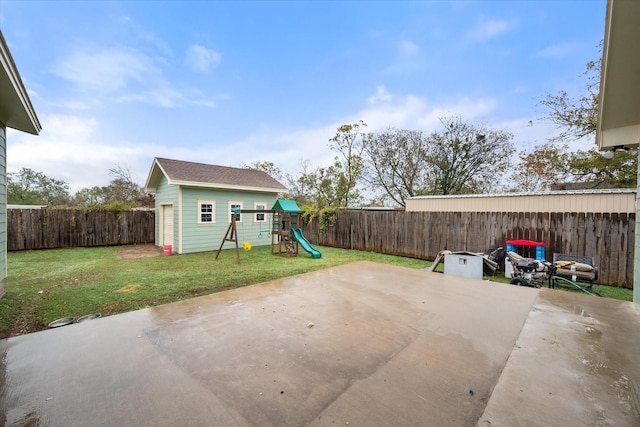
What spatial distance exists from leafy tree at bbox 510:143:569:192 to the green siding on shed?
47.8 ft

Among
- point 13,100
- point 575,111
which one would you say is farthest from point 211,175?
point 575,111

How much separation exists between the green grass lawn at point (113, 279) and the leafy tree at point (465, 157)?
34.0ft

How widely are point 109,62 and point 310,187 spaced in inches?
532

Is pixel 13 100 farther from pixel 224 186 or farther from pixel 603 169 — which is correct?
pixel 603 169

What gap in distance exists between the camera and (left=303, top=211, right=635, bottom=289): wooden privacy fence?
226 inches

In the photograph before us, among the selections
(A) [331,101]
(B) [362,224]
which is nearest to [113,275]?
(B) [362,224]

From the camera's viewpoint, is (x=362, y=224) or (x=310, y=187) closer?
(x=362, y=224)

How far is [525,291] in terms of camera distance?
454cm

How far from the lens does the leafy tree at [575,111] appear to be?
10.7 meters

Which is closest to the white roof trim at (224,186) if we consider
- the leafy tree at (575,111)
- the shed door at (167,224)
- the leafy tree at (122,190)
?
the shed door at (167,224)

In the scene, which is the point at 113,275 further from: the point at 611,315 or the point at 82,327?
the point at 611,315

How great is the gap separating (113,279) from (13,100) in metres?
3.58

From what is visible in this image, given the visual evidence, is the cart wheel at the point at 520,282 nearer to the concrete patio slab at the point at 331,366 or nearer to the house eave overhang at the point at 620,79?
the concrete patio slab at the point at 331,366

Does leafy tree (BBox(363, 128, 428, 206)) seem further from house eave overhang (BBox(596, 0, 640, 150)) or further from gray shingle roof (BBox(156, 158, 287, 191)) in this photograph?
house eave overhang (BBox(596, 0, 640, 150))
